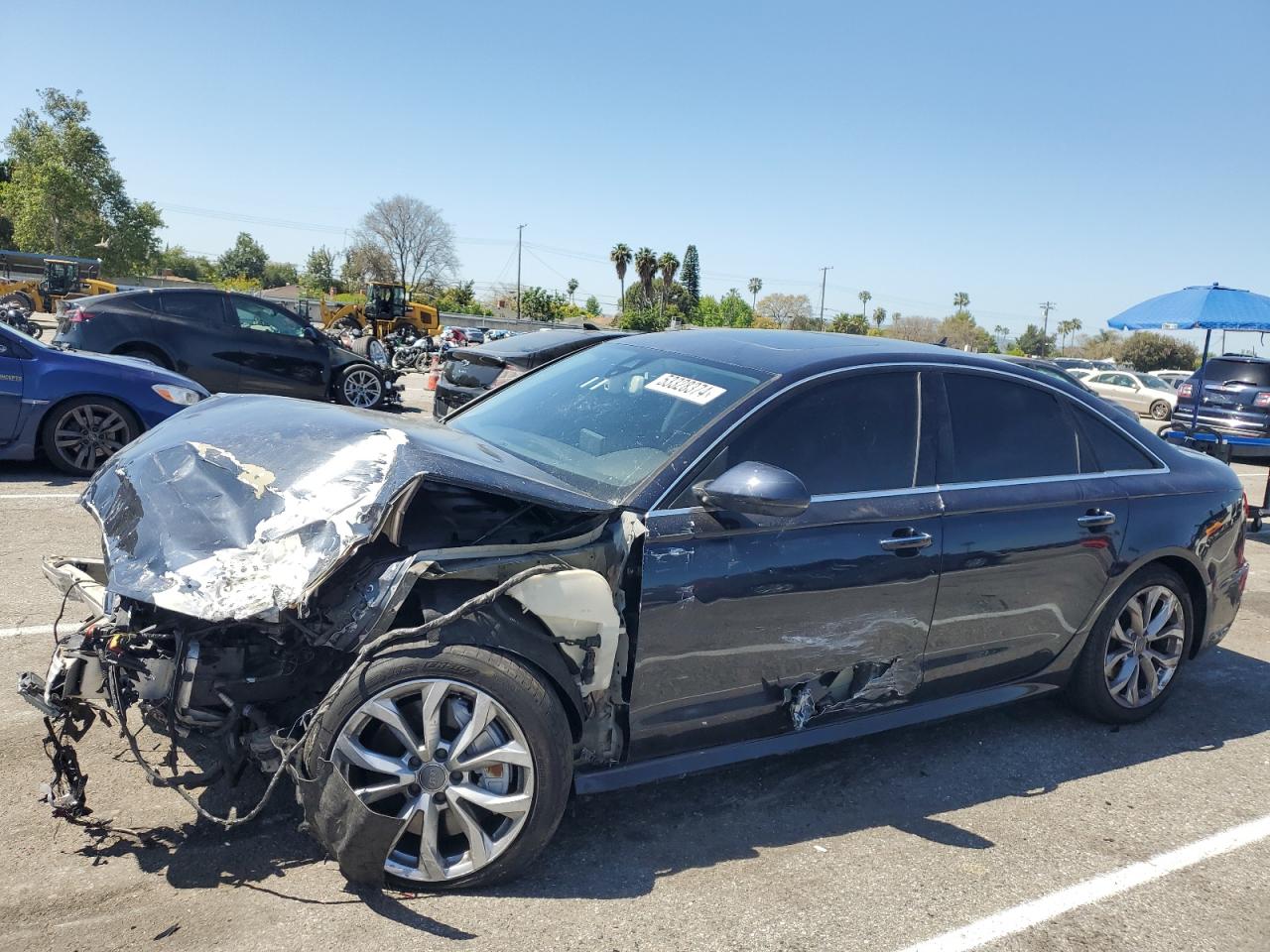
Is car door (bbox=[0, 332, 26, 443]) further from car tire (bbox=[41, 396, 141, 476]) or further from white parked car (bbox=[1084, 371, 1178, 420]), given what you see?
white parked car (bbox=[1084, 371, 1178, 420])

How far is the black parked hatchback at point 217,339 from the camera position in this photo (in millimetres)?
11094

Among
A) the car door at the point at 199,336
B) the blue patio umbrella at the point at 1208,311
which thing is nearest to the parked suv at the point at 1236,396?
the blue patio umbrella at the point at 1208,311

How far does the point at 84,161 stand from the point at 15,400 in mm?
71017

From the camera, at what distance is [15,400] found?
7.30 m

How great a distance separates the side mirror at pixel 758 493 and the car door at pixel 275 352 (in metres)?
10.6

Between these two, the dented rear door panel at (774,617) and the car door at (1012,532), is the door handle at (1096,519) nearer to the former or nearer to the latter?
the car door at (1012,532)

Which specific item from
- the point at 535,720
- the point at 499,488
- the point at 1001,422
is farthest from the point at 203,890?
the point at 1001,422

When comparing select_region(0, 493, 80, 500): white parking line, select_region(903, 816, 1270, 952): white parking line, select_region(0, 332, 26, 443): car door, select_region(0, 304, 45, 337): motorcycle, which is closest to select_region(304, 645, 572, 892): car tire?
select_region(903, 816, 1270, 952): white parking line

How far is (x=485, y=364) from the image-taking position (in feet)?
28.8

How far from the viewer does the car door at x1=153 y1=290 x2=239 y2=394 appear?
11.5 metres

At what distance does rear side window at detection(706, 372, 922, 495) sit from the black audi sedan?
0.01 metres

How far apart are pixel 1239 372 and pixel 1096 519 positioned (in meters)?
14.4

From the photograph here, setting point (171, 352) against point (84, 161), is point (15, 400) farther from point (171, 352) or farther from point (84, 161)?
point (84, 161)

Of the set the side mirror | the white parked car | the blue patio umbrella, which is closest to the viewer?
the side mirror
